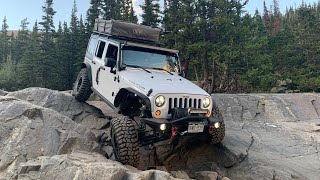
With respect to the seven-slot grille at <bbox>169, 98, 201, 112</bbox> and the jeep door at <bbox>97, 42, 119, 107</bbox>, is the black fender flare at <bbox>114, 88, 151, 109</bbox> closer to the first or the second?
the jeep door at <bbox>97, 42, 119, 107</bbox>

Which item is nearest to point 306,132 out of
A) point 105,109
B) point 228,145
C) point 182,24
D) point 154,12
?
point 228,145

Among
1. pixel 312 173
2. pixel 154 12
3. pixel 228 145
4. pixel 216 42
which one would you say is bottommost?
pixel 312 173

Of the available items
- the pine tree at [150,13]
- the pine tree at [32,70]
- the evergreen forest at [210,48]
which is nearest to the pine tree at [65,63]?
the evergreen forest at [210,48]

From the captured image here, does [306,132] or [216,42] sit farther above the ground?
[216,42]

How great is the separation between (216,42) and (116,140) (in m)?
20.5

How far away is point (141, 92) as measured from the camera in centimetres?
653

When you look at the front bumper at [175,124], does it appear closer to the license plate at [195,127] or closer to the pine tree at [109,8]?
the license plate at [195,127]

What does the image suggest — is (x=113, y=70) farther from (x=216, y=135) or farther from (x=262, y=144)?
(x=262, y=144)

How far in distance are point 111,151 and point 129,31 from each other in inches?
153

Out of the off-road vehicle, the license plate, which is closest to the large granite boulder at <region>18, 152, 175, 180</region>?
the off-road vehicle

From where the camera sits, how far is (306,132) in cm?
1130

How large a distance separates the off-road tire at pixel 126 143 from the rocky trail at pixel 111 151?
0.33 meters

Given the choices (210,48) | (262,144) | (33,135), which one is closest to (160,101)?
(33,135)

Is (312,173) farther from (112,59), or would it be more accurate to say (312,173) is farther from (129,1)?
(129,1)
